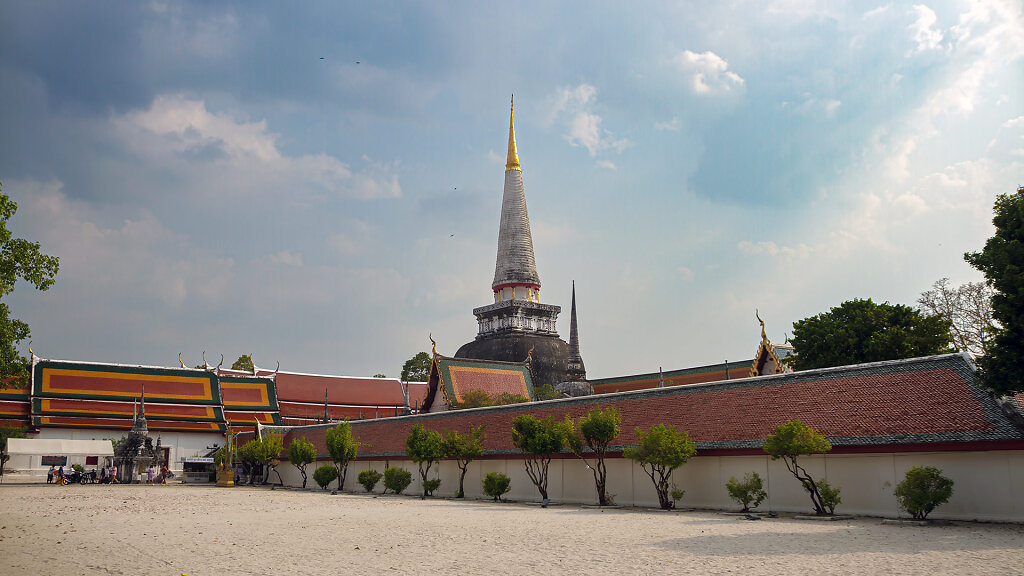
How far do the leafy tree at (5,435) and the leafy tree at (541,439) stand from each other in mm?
33095

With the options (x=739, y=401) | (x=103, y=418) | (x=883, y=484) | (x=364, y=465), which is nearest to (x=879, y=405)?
(x=883, y=484)

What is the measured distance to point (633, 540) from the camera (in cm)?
1466

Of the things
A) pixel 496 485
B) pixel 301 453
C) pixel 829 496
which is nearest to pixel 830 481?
pixel 829 496

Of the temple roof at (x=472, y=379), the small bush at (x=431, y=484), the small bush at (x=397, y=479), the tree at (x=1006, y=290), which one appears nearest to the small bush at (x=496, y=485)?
the small bush at (x=431, y=484)

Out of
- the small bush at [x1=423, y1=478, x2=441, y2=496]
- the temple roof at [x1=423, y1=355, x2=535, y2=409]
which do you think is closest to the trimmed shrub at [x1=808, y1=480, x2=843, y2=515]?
A: the small bush at [x1=423, y1=478, x2=441, y2=496]

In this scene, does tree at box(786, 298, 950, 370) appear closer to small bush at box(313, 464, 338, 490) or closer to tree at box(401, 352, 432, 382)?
small bush at box(313, 464, 338, 490)

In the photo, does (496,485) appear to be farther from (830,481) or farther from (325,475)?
(325,475)

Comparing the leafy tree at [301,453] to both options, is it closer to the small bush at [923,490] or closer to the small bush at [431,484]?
the small bush at [431,484]

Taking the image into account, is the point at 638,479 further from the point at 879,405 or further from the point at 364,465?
the point at 364,465

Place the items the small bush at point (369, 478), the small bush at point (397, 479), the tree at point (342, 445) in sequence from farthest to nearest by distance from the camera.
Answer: the tree at point (342, 445) < the small bush at point (369, 478) < the small bush at point (397, 479)

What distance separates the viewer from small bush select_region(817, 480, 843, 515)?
19848 mm

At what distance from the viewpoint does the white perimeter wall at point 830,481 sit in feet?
58.9

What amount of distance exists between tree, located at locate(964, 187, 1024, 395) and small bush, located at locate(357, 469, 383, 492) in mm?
25299

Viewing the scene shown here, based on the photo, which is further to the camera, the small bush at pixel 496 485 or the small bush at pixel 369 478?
the small bush at pixel 369 478
